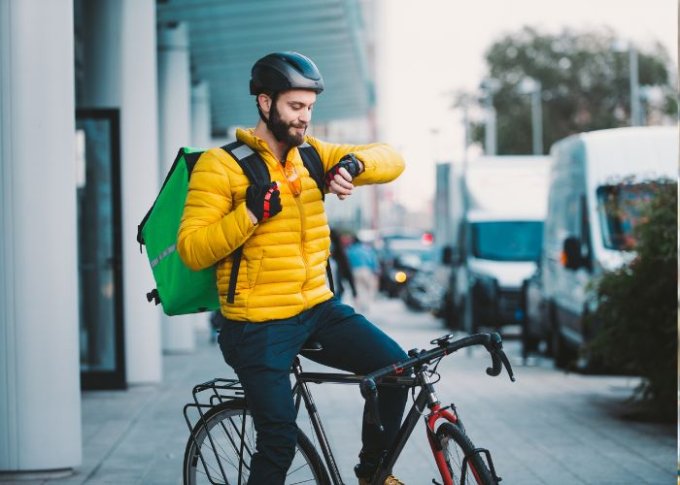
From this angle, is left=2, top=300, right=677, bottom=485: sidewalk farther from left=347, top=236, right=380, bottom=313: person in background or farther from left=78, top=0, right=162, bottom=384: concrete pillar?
left=347, top=236, right=380, bottom=313: person in background

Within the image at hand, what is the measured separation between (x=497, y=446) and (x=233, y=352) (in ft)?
15.1

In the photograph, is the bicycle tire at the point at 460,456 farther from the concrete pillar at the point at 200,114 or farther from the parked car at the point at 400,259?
the parked car at the point at 400,259

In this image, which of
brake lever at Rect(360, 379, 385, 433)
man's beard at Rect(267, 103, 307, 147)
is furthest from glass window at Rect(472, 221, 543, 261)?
brake lever at Rect(360, 379, 385, 433)

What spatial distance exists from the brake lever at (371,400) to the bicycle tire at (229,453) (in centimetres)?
48

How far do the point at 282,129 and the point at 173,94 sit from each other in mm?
12555

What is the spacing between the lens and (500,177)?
23547 millimetres

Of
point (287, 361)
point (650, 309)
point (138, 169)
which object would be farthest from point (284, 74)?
point (138, 169)

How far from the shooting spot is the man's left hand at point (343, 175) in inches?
185

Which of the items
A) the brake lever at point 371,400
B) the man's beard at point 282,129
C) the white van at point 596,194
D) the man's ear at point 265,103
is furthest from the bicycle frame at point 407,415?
the white van at point 596,194

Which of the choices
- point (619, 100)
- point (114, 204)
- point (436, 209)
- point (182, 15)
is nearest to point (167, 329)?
point (182, 15)

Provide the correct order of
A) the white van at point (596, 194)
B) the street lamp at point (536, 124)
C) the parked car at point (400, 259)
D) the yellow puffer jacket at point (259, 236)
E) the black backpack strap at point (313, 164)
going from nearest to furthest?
the yellow puffer jacket at point (259, 236), the black backpack strap at point (313, 164), the white van at point (596, 194), the parked car at point (400, 259), the street lamp at point (536, 124)

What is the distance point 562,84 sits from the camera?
64812mm

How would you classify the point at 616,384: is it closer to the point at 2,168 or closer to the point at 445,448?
the point at 2,168

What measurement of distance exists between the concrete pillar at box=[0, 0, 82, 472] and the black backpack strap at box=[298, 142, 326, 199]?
117 inches
